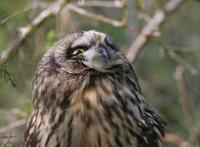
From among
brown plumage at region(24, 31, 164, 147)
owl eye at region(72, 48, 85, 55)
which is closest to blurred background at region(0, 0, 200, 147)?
brown plumage at region(24, 31, 164, 147)

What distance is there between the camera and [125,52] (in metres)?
6.23

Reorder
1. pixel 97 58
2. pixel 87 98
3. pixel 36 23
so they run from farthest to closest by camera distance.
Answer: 1. pixel 36 23
2. pixel 87 98
3. pixel 97 58

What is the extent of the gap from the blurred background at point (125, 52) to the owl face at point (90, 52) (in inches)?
11.5

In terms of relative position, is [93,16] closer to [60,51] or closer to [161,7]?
[161,7]

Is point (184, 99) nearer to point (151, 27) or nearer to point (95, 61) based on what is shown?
point (151, 27)

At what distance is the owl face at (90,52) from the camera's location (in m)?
4.45

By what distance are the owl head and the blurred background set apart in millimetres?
281

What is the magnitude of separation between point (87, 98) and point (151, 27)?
1806 millimetres

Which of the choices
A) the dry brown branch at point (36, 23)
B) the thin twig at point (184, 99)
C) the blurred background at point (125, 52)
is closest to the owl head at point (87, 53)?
the blurred background at point (125, 52)

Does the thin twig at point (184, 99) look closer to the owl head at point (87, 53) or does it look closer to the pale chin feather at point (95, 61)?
the owl head at point (87, 53)

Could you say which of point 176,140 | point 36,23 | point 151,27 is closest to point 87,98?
point 36,23

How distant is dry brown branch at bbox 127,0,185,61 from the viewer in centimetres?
614

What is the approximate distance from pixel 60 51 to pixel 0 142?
532mm

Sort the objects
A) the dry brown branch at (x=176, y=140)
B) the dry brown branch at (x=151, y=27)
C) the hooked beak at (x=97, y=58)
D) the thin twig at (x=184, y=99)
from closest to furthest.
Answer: the hooked beak at (x=97, y=58) → the dry brown branch at (x=176, y=140) → the dry brown branch at (x=151, y=27) → the thin twig at (x=184, y=99)
